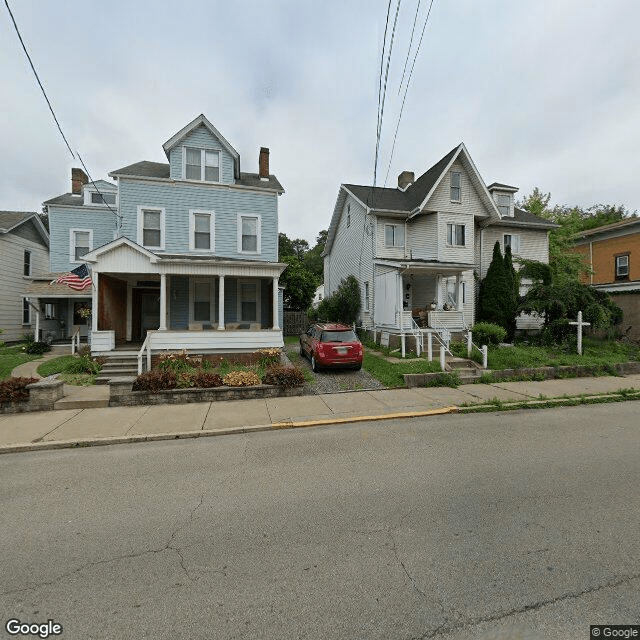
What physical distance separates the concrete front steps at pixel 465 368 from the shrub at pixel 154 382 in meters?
8.62

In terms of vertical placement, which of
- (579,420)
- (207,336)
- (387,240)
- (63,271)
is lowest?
(579,420)

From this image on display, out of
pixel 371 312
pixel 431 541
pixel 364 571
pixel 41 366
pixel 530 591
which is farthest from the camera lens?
pixel 371 312

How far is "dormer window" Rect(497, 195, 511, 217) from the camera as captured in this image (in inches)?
859

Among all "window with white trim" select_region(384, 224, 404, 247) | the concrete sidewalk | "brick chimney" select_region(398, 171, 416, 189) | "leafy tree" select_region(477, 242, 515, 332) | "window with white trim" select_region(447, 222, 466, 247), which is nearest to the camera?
the concrete sidewalk

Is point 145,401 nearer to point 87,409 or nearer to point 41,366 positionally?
point 87,409

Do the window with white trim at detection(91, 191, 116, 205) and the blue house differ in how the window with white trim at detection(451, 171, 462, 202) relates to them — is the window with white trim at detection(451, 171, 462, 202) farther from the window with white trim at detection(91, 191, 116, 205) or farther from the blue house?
the window with white trim at detection(91, 191, 116, 205)

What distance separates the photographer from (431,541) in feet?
10.5

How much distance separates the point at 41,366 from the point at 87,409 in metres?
5.83

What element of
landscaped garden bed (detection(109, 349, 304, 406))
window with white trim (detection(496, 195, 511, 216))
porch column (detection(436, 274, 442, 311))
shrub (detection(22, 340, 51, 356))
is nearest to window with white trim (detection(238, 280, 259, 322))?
landscaped garden bed (detection(109, 349, 304, 406))

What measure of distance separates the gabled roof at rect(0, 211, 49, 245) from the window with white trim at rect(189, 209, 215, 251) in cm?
1295

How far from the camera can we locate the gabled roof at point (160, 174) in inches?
580

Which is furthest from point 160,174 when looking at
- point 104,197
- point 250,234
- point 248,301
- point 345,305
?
point 345,305

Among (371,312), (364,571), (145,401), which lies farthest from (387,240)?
(364,571)

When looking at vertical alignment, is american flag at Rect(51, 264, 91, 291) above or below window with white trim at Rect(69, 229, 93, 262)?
below
